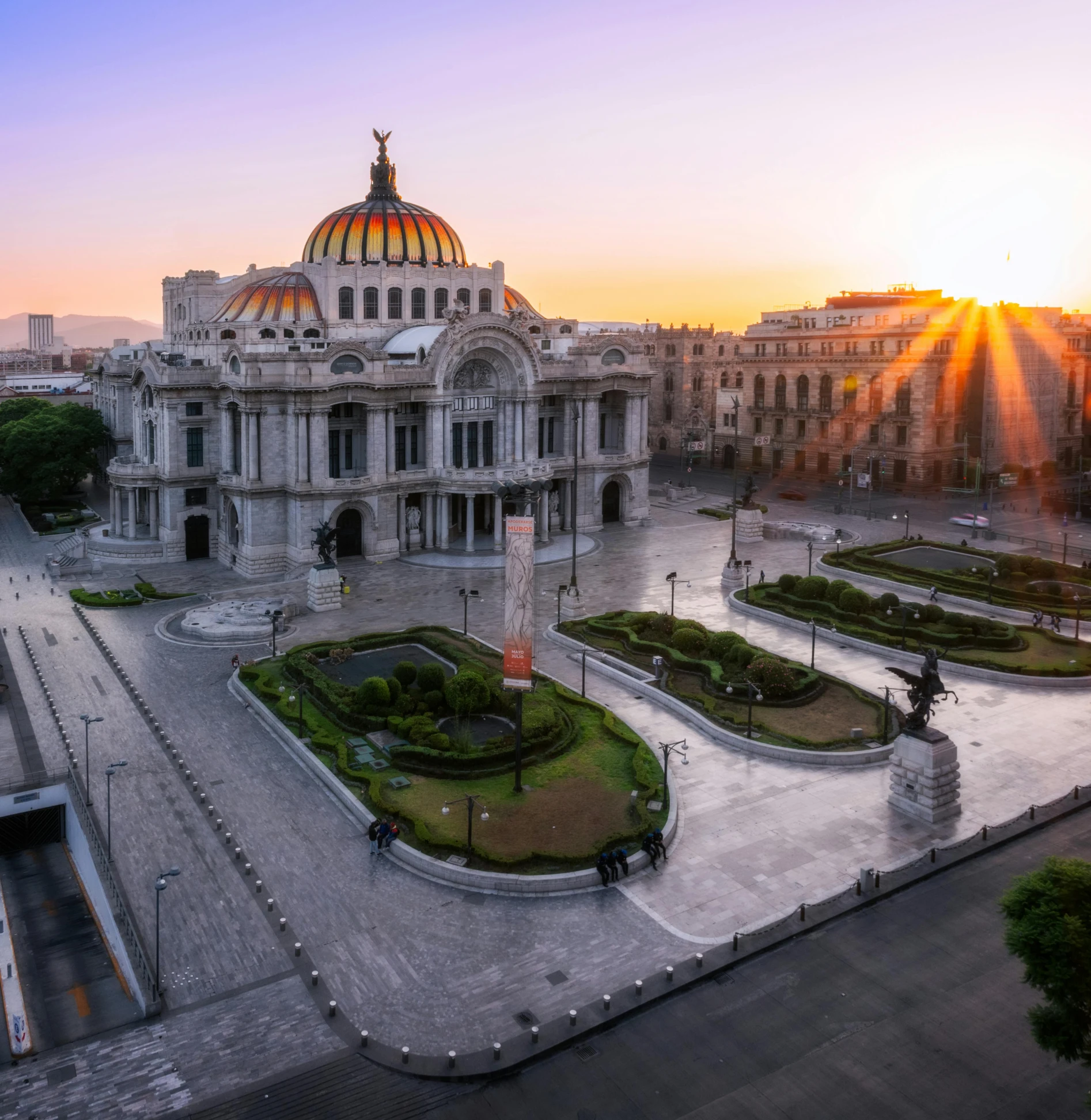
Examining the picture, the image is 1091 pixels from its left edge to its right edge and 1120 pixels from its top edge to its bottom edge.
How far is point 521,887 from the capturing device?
30.7 meters

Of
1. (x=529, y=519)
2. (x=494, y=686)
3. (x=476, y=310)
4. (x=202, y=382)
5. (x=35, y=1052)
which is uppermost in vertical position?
(x=476, y=310)

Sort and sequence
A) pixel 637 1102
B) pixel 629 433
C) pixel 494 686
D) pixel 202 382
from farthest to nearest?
pixel 629 433
pixel 202 382
pixel 494 686
pixel 637 1102

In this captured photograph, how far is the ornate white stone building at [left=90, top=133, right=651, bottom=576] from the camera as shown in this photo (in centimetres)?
6981

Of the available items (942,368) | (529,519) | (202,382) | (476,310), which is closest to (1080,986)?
(529,519)

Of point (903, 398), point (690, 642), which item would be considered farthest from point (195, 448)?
point (903, 398)

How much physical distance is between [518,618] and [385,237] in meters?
58.3

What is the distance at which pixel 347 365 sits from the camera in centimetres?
7119

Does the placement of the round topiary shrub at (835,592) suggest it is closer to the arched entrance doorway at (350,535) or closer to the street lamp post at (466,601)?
the street lamp post at (466,601)

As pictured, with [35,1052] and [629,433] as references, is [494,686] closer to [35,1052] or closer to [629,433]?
[35,1052]

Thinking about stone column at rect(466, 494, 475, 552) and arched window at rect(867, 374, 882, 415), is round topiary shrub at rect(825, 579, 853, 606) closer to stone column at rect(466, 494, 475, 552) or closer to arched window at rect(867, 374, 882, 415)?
stone column at rect(466, 494, 475, 552)

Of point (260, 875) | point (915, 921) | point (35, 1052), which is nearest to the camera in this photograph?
point (35, 1052)

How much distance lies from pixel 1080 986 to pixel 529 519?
21.5 m

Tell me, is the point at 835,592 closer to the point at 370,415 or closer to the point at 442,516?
the point at 442,516

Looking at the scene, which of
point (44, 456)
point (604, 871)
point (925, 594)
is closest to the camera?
point (604, 871)
